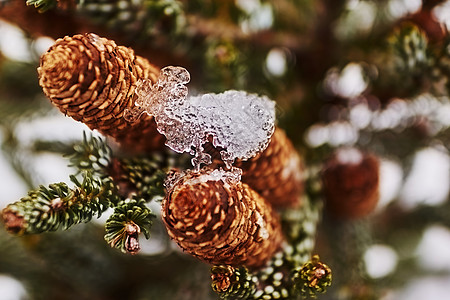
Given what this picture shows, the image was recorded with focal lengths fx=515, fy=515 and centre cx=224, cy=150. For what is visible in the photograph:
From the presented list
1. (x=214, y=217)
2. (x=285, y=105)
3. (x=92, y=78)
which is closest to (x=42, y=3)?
(x=92, y=78)

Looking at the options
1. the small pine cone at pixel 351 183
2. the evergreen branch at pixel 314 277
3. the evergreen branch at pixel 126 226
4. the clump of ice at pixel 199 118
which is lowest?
the evergreen branch at pixel 126 226

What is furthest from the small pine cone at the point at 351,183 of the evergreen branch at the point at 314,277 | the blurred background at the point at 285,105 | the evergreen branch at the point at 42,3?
the evergreen branch at the point at 42,3

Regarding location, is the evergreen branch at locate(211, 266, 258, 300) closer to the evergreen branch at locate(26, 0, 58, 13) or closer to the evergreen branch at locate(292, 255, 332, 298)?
the evergreen branch at locate(292, 255, 332, 298)

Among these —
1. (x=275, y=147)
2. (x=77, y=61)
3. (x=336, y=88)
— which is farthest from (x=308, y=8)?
(x=77, y=61)

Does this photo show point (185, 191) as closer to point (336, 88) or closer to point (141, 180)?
point (141, 180)

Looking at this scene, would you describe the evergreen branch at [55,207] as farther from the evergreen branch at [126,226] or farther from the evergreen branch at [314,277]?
the evergreen branch at [314,277]

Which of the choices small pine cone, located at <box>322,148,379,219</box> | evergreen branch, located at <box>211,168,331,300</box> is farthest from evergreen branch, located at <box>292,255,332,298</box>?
small pine cone, located at <box>322,148,379,219</box>

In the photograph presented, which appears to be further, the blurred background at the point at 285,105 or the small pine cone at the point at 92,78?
the blurred background at the point at 285,105

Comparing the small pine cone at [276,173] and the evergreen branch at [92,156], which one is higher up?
the small pine cone at [276,173]
